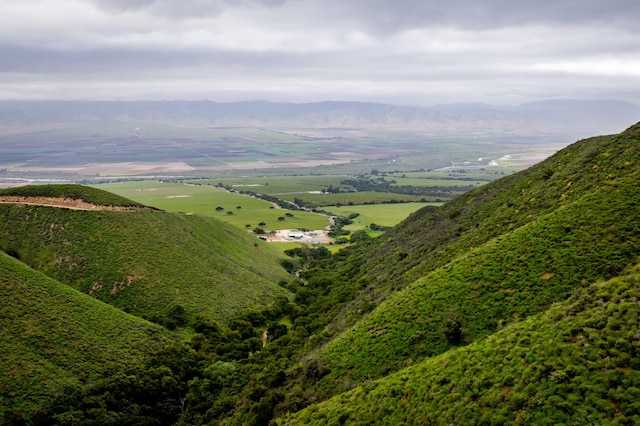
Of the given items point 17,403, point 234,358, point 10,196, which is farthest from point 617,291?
point 10,196

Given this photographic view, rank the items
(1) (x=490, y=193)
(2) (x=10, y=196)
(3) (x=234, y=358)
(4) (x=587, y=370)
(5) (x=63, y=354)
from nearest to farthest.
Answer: (4) (x=587, y=370)
(5) (x=63, y=354)
(3) (x=234, y=358)
(1) (x=490, y=193)
(2) (x=10, y=196)

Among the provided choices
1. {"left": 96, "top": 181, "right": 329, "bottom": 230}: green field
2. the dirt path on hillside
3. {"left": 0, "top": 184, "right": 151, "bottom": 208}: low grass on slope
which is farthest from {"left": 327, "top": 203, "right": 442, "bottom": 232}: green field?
the dirt path on hillside

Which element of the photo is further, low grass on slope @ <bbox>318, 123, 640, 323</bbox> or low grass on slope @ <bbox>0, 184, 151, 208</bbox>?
low grass on slope @ <bbox>0, 184, 151, 208</bbox>

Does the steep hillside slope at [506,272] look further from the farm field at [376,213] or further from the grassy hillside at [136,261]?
the farm field at [376,213]

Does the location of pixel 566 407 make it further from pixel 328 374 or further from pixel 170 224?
pixel 170 224

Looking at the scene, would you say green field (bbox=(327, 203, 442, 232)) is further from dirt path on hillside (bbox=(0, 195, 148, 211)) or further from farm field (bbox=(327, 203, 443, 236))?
dirt path on hillside (bbox=(0, 195, 148, 211))

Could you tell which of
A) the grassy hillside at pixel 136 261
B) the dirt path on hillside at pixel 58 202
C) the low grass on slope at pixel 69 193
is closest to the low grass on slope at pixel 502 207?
the grassy hillside at pixel 136 261
